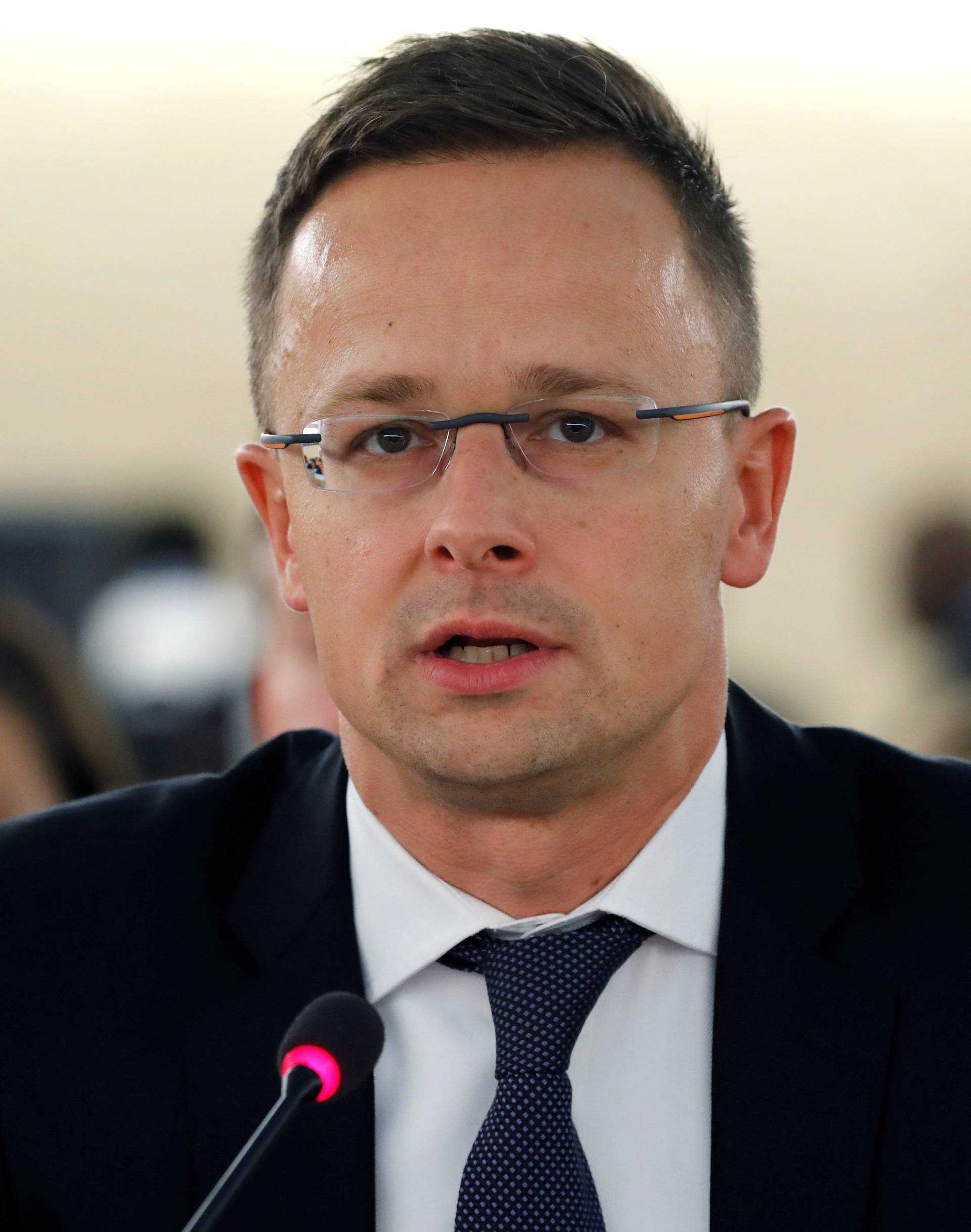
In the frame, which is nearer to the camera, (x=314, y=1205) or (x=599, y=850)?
(x=314, y=1205)

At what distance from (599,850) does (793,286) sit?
575 centimetres

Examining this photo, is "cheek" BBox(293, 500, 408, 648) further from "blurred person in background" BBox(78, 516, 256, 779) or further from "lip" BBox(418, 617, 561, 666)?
"blurred person in background" BBox(78, 516, 256, 779)

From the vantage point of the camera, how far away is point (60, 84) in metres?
6.81

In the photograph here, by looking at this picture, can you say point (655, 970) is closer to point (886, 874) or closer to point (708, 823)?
point (708, 823)

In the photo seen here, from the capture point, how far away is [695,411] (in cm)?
170

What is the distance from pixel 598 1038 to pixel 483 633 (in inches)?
19.4

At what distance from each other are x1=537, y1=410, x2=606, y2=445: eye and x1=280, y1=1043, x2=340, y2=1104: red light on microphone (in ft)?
2.43

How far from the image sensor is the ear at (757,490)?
71.8 inches

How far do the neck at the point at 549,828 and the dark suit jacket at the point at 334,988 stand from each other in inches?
4.1

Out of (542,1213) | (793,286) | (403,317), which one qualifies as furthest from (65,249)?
(542,1213)

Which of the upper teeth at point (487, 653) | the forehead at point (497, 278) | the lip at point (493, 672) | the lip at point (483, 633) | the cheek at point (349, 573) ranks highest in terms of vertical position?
the forehead at point (497, 278)

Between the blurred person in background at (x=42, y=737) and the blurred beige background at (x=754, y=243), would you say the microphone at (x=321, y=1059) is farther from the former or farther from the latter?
the blurred beige background at (x=754, y=243)

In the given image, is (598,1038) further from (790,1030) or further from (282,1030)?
(282,1030)

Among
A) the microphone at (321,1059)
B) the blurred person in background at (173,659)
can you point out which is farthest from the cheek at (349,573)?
the blurred person in background at (173,659)
